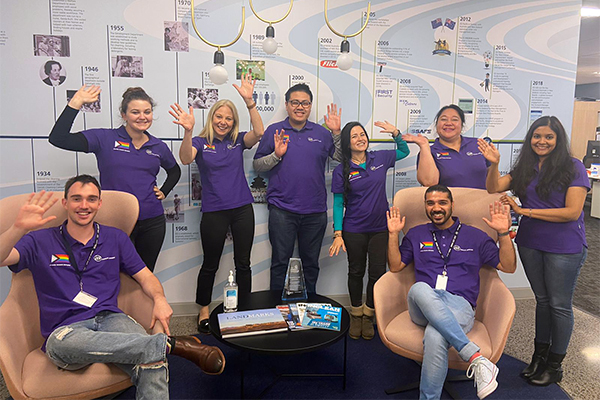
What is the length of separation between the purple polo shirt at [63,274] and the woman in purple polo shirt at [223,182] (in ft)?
3.13

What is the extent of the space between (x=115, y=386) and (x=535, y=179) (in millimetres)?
2410

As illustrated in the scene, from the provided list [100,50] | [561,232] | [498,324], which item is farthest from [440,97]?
[100,50]

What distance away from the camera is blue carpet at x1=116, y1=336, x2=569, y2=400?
2406 millimetres

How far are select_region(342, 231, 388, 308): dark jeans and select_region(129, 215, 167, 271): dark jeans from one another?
128 centimetres

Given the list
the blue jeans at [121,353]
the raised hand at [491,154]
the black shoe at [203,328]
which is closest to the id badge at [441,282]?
the raised hand at [491,154]

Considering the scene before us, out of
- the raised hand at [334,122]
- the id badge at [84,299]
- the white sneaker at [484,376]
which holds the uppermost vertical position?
the raised hand at [334,122]

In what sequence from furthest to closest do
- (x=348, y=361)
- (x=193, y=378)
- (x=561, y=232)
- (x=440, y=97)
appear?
(x=440, y=97) < (x=348, y=361) < (x=193, y=378) < (x=561, y=232)

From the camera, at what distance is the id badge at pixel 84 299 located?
2014mm

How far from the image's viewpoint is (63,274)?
2.03m

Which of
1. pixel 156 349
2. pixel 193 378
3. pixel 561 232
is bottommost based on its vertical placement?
pixel 193 378

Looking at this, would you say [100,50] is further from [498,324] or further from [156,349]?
[498,324]

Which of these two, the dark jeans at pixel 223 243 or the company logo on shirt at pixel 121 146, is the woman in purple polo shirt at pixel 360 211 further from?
the company logo on shirt at pixel 121 146

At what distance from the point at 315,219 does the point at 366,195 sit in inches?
16.7

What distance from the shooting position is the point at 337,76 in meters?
3.40
